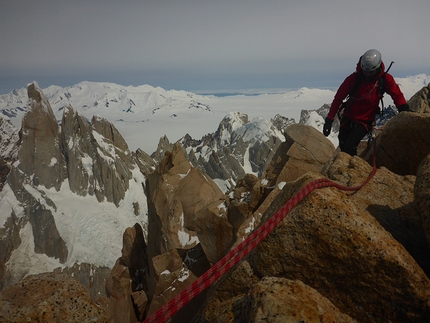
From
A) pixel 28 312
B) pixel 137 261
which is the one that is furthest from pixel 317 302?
pixel 137 261

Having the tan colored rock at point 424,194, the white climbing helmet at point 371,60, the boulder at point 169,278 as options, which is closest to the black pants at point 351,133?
the white climbing helmet at point 371,60

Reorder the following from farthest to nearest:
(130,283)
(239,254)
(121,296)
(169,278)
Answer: (130,283) < (121,296) < (169,278) < (239,254)

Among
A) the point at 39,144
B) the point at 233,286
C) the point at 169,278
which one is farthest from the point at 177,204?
the point at 39,144

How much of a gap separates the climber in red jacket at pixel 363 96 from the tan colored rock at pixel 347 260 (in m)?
7.06

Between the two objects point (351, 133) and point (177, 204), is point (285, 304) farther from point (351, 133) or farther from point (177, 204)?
point (177, 204)

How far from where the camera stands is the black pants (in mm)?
12086

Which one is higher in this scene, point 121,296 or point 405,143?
point 405,143

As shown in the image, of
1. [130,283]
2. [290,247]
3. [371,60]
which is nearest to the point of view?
[290,247]

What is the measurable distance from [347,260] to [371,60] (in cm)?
882

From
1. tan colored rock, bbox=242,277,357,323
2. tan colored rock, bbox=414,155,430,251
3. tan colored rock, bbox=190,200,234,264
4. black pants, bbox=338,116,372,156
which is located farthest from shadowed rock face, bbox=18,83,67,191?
tan colored rock, bbox=414,155,430,251

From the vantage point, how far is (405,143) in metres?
10.1

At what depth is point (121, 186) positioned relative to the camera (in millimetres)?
155750

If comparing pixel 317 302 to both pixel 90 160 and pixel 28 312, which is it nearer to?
pixel 28 312

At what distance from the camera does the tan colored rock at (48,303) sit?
4794 millimetres
